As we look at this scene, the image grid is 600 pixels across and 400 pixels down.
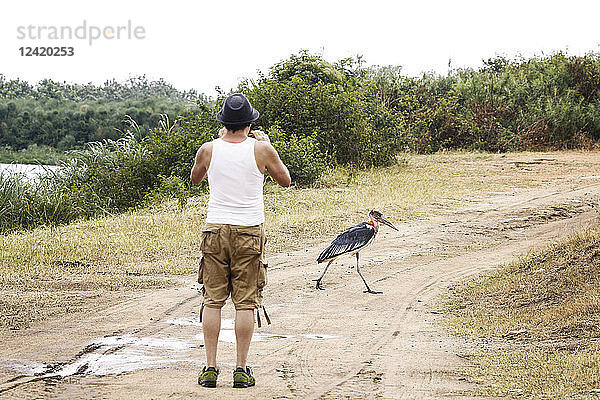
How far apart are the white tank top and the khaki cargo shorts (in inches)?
2.5

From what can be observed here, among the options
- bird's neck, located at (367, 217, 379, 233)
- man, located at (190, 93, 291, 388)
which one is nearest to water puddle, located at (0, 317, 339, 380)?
man, located at (190, 93, 291, 388)

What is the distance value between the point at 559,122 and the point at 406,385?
22290 millimetres

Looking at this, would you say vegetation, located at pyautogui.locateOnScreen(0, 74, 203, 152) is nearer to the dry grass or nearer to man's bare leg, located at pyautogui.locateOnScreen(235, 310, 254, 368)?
the dry grass

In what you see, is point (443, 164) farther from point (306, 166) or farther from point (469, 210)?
point (469, 210)

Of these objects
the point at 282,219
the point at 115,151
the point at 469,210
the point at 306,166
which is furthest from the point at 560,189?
the point at 115,151

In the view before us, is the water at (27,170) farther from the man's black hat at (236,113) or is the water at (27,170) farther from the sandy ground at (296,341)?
the man's black hat at (236,113)

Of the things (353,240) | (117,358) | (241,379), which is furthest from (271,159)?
(353,240)

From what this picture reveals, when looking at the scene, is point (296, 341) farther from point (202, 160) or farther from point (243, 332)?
point (202, 160)

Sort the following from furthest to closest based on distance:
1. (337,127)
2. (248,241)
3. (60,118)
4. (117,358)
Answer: (60,118)
(337,127)
(117,358)
(248,241)

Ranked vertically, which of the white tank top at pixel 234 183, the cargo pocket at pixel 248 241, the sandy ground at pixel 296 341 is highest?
the white tank top at pixel 234 183

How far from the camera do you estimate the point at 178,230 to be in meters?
11.9

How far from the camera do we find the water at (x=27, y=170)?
16.2 metres

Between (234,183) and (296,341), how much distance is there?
2.05m

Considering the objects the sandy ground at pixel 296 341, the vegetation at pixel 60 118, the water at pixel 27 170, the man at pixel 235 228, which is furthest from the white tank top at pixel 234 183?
the vegetation at pixel 60 118
